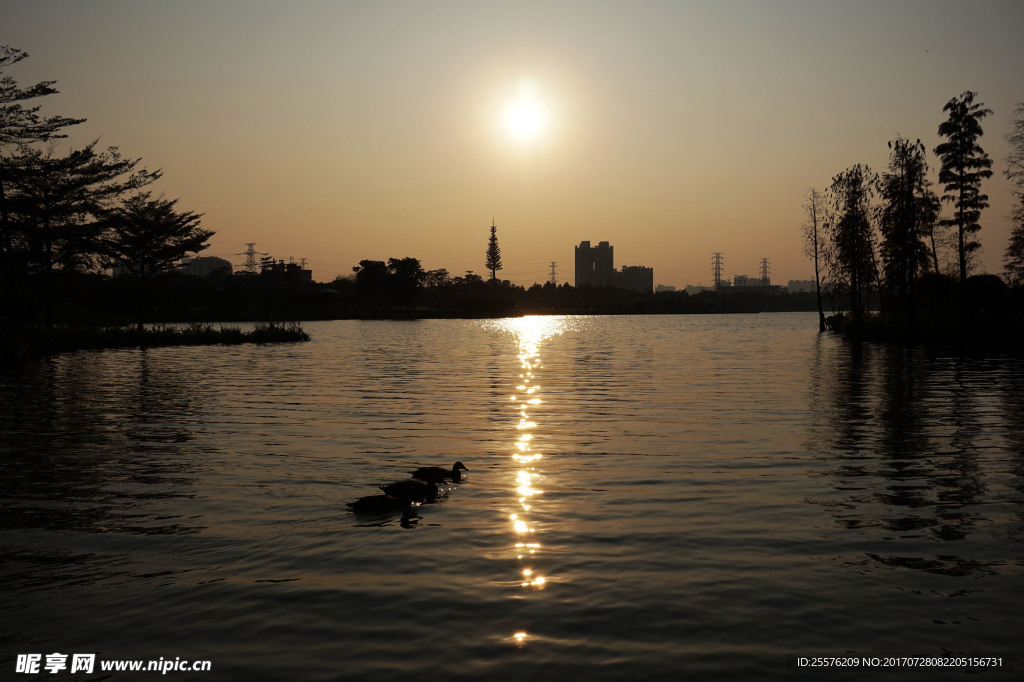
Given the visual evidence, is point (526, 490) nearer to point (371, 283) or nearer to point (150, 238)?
point (150, 238)

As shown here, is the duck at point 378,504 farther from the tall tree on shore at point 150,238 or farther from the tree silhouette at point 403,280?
the tree silhouette at point 403,280

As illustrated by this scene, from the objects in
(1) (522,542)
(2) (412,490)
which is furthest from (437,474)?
(1) (522,542)

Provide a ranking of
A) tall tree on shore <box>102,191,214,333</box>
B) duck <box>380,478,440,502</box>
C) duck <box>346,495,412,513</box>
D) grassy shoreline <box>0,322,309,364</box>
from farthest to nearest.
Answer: tall tree on shore <box>102,191,214,333</box>
grassy shoreline <box>0,322,309,364</box>
duck <box>380,478,440,502</box>
duck <box>346,495,412,513</box>

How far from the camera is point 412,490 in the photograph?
1205 cm

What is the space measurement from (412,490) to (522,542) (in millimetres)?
2527

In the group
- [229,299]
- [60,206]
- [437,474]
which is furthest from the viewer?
[229,299]

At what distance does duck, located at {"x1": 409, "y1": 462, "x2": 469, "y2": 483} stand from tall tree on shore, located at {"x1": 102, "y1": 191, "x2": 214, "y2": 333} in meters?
59.7

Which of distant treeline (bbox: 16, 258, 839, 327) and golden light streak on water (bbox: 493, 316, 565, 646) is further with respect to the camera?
distant treeline (bbox: 16, 258, 839, 327)

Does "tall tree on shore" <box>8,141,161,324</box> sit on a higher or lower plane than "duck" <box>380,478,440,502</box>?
higher

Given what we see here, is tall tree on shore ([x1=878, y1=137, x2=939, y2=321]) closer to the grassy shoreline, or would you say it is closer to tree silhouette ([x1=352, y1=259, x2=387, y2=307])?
the grassy shoreline

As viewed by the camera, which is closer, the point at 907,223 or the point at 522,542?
the point at 522,542

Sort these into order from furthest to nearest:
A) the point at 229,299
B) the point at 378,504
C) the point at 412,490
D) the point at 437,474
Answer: the point at 229,299 < the point at 437,474 < the point at 412,490 < the point at 378,504

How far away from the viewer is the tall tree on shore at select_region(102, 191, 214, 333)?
219 feet

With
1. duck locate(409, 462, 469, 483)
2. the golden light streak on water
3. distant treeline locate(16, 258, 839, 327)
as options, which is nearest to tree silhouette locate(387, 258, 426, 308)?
distant treeline locate(16, 258, 839, 327)
